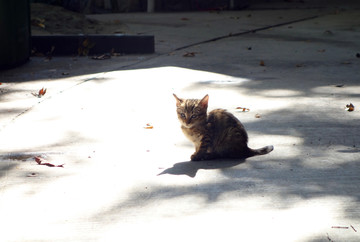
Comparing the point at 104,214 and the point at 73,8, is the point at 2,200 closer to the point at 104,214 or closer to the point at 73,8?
the point at 104,214

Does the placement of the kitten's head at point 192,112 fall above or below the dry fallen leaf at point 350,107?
above

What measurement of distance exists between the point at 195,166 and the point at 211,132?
0.27 m

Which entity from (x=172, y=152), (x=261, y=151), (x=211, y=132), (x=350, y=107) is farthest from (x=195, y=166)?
(x=350, y=107)

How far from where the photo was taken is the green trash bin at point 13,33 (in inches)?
299

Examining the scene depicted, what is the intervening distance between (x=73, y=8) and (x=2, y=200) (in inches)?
437

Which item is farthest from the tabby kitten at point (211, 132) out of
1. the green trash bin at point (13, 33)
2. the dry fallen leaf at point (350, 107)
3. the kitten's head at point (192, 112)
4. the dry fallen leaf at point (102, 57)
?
the dry fallen leaf at point (102, 57)

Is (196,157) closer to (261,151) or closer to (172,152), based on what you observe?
(172,152)

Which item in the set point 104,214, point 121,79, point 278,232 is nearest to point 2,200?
point 104,214

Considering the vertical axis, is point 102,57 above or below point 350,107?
below

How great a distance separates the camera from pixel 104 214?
127 inches

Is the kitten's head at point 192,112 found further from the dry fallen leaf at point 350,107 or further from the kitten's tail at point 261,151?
the dry fallen leaf at point 350,107

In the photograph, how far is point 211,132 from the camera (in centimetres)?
409

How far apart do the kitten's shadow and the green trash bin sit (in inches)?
174

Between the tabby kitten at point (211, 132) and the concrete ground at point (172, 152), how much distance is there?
87 millimetres
